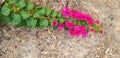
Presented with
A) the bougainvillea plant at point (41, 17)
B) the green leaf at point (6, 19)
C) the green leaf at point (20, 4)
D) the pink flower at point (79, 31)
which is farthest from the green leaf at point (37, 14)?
the pink flower at point (79, 31)

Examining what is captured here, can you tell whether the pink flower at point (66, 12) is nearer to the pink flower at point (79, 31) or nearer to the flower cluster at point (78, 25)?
the flower cluster at point (78, 25)

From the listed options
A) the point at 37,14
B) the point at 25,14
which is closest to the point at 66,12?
the point at 37,14

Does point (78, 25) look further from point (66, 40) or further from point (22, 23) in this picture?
point (22, 23)

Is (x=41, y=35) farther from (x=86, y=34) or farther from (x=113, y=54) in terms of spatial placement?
(x=113, y=54)

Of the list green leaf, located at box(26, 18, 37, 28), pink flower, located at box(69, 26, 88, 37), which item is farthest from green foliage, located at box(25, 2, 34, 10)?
pink flower, located at box(69, 26, 88, 37)

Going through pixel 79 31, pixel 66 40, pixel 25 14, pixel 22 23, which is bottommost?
pixel 66 40

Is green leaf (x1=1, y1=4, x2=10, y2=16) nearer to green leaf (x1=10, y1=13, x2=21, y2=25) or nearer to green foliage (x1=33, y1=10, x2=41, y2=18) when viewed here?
green leaf (x1=10, y1=13, x2=21, y2=25)

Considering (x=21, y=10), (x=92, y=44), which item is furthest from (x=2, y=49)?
(x=92, y=44)
